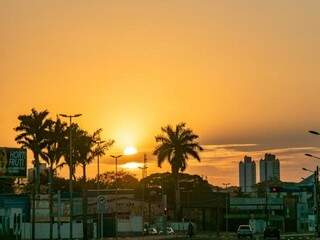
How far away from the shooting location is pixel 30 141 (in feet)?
325

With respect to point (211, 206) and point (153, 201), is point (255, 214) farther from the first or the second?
point (153, 201)

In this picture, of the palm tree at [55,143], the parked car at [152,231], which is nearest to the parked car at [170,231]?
the parked car at [152,231]

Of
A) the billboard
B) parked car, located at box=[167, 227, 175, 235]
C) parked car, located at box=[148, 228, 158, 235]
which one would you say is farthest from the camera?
parked car, located at box=[167, 227, 175, 235]

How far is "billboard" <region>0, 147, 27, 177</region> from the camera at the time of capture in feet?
316

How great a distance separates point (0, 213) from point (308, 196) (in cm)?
11769

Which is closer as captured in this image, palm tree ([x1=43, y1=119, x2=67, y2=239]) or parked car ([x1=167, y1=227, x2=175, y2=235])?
palm tree ([x1=43, y1=119, x2=67, y2=239])

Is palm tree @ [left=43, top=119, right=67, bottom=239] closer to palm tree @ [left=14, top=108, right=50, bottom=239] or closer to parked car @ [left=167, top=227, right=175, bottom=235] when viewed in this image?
palm tree @ [left=14, top=108, right=50, bottom=239]

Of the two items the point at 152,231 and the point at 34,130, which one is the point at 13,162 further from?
the point at 152,231

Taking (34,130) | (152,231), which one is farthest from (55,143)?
(152,231)

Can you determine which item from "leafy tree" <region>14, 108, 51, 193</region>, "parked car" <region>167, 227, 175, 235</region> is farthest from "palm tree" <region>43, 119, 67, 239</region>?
"parked car" <region>167, 227, 175, 235</region>

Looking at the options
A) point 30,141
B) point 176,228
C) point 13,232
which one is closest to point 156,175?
point 176,228

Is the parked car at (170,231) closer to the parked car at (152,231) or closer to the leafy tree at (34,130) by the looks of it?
the parked car at (152,231)

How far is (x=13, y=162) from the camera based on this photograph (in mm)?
96750

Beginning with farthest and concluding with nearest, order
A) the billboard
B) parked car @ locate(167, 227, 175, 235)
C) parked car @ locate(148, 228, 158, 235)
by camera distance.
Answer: parked car @ locate(167, 227, 175, 235), parked car @ locate(148, 228, 158, 235), the billboard
